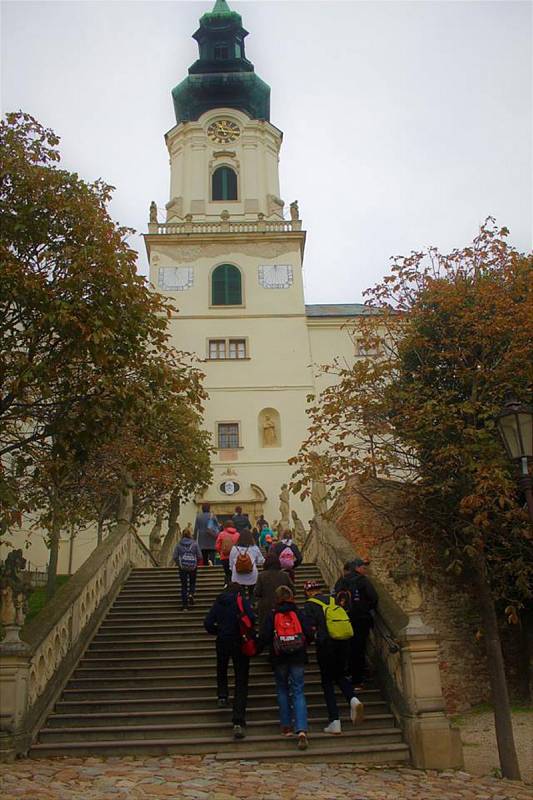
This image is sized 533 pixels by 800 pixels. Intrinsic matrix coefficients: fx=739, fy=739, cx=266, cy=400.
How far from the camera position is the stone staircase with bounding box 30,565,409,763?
28.5 feet

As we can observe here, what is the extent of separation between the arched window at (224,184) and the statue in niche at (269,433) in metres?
13.1

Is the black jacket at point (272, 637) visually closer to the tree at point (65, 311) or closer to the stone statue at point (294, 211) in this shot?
the tree at point (65, 311)

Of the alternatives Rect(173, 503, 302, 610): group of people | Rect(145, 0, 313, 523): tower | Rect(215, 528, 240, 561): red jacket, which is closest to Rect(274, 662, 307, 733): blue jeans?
Rect(173, 503, 302, 610): group of people

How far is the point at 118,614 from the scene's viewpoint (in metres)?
13.1

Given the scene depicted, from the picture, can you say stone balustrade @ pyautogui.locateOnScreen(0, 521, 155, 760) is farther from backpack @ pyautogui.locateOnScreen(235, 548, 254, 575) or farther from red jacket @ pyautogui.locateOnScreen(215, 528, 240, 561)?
backpack @ pyautogui.locateOnScreen(235, 548, 254, 575)

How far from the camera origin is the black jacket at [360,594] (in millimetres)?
10234

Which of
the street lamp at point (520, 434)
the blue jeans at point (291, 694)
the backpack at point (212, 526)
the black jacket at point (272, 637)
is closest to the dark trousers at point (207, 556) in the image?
the backpack at point (212, 526)

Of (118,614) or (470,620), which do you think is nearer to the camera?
(118,614)

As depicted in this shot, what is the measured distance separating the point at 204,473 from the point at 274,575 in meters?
16.8

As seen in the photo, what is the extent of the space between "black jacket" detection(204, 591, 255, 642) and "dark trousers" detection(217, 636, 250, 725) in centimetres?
9

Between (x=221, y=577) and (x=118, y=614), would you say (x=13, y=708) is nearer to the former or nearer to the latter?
(x=118, y=614)

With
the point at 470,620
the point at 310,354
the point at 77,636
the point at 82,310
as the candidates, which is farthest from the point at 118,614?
the point at 310,354

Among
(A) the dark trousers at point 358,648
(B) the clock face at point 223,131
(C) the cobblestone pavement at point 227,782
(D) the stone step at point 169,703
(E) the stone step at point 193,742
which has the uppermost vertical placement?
(B) the clock face at point 223,131

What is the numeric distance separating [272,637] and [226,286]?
2714cm
